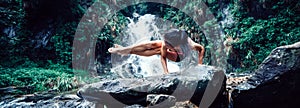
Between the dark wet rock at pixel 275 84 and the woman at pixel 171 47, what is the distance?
910 mm

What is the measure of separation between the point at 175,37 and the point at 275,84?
1452 millimetres

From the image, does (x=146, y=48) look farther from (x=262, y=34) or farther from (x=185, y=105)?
(x=262, y=34)

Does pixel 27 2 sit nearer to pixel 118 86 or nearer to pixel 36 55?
pixel 36 55

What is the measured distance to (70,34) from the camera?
1102 centimetres

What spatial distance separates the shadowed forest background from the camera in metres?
8.58

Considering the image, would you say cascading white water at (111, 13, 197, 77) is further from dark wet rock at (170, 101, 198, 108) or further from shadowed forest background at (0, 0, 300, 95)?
dark wet rock at (170, 101, 198, 108)

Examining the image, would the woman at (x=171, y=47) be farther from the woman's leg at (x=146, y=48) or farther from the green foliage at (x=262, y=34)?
the green foliage at (x=262, y=34)

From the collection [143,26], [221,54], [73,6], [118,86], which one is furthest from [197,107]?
[143,26]

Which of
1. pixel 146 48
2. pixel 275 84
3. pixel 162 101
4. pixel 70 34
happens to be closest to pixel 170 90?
pixel 162 101

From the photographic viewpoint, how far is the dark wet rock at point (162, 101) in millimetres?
2807

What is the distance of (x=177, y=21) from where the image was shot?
12578 millimetres

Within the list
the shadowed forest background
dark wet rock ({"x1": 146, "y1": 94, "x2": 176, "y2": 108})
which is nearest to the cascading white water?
the shadowed forest background

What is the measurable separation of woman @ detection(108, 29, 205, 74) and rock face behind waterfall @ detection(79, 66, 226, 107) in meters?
0.38

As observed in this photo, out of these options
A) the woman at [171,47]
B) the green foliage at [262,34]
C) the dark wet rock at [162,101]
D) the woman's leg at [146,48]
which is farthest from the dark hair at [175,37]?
the green foliage at [262,34]
